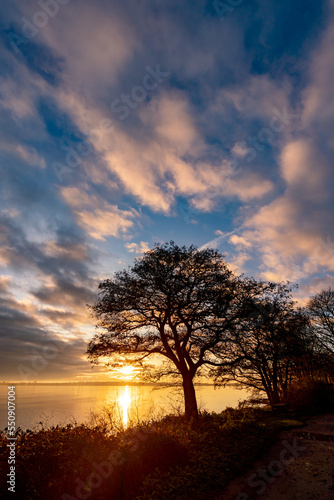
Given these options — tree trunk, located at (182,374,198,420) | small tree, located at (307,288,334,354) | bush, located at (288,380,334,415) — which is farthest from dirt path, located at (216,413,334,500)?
small tree, located at (307,288,334,354)

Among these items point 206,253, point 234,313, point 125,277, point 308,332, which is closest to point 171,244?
point 206,253

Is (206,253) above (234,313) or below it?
above

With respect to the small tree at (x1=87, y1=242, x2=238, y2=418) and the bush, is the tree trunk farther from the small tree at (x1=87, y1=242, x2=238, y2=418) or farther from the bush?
the bush

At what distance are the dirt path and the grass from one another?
425 millimetres

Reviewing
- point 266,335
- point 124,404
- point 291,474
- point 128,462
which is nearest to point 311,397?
point 266,335

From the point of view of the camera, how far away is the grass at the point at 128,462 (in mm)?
7406

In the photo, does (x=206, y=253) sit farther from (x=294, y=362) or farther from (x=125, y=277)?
(x=294, y=362)

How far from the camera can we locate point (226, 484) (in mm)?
7797

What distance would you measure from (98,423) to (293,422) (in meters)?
11.3

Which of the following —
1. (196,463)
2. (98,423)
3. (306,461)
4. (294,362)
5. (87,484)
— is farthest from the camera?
(294,362)

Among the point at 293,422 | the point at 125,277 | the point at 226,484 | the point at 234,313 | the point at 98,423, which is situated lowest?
the point at 293,422

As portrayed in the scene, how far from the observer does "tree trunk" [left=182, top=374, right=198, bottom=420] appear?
15870 mm

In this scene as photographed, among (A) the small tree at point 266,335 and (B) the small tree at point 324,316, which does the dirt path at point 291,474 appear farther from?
(B) the small tree at point 324,316

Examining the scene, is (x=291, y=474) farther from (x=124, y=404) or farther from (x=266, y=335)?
(x=266, y=335)
